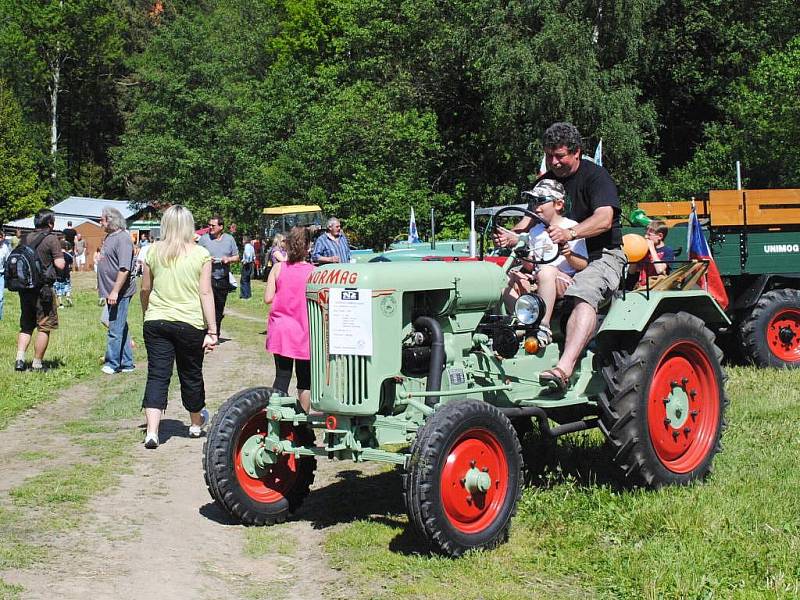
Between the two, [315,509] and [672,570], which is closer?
[672,570]

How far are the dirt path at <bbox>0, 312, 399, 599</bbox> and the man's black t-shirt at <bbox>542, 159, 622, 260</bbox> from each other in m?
2.23

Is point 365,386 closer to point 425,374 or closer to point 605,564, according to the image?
point 425,374

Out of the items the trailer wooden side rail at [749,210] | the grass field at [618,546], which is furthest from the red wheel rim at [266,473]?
the trailer wooden side rail at [749,210]

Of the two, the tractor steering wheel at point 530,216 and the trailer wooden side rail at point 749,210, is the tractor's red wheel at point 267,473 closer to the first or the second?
the tractor steering wheel at point 530,216

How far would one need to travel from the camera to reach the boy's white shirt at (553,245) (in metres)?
6.29

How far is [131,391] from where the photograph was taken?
11.6 metres

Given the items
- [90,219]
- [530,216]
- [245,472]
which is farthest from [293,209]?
[245,472]

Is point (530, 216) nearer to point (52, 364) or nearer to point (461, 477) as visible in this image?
point (461, 477)

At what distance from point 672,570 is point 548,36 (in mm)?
28715

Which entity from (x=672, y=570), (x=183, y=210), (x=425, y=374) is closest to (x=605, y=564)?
(x=672, y=570)

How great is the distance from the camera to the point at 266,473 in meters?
6.19

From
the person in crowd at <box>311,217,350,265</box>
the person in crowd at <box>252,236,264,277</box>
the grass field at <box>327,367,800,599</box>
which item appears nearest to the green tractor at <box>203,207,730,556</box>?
the grass field at <box>327,367,800,599</box>

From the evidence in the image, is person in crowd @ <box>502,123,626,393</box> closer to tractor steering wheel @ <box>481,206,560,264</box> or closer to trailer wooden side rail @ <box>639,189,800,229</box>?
tractor steering wheel @ <box>481,206,560,264</box>

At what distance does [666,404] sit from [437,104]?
3433 cm
